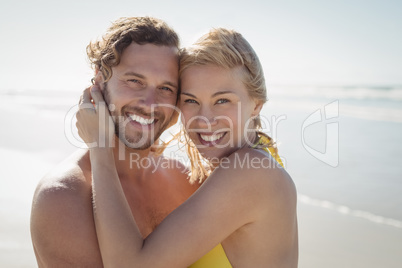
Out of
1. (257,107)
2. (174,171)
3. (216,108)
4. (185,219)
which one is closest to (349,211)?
(174,171)

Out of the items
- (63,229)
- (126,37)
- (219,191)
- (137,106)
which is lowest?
(63,229)

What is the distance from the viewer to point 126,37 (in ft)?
10.6

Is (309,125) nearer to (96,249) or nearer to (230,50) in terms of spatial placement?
→ (230,50)

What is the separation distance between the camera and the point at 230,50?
2.90 metres

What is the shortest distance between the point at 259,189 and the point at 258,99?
1005mm

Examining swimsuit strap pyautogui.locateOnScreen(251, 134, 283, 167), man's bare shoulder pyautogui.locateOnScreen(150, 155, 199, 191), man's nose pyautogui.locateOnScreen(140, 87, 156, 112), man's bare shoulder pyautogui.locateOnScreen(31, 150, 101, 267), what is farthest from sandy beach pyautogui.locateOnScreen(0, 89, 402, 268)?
man's nose pyautogui.locateOnScreen(140, 87, 156, 112)

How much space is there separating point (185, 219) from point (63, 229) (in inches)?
31.8

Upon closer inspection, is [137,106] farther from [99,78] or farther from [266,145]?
[266,145]

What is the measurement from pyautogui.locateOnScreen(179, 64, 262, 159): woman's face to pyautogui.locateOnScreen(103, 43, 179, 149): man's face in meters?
0.17

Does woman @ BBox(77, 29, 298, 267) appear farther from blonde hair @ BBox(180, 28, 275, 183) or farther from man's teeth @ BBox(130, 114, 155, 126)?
man's teeth @ BBox(130, 114, 155, 126)

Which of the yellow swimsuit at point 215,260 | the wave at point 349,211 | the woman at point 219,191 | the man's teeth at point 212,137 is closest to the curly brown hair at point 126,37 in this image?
the woman at point 219,191

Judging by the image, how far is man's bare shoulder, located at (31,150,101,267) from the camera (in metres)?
2.44

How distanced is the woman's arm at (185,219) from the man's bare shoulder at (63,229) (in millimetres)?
147

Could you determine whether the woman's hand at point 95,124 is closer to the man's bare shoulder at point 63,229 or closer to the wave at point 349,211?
the man's bare shoulder at point 63,229
